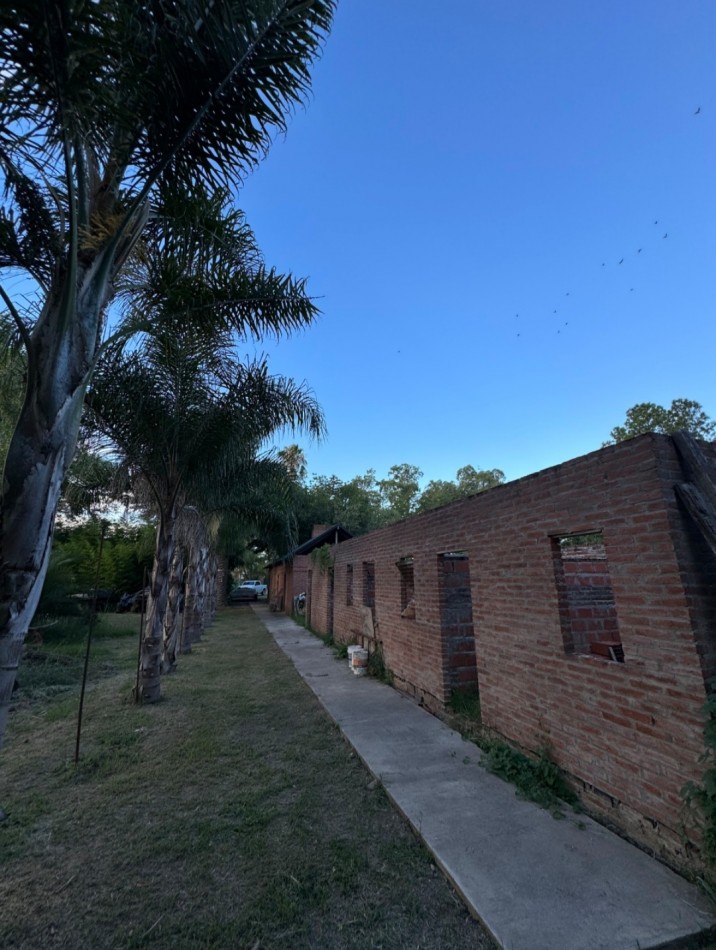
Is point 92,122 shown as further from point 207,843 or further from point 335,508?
point 335,508

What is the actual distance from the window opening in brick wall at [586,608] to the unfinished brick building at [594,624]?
15mm

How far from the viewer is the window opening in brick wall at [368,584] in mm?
9227

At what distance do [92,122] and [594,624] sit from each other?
19.1ft

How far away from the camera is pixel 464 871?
8.20 ft

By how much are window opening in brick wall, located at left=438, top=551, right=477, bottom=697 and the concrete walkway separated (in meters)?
1.14

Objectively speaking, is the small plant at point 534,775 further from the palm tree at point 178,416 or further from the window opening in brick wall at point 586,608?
the palm tree at point 178,416

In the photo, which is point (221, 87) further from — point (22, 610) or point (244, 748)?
point (244, 748)

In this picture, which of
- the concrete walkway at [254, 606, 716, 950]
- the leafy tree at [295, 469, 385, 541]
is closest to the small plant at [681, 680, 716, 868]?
the concrete walkway at [254, 606, 716, 950]

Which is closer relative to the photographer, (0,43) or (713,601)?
(0,43)

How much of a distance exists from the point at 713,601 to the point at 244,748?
14.9 ft

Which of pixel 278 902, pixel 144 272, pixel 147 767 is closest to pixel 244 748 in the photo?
pixel 147 767

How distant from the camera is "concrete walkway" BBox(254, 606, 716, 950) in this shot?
205 centimetres

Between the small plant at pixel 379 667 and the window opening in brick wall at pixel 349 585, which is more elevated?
the window opening in brick wall at pixel 349 585

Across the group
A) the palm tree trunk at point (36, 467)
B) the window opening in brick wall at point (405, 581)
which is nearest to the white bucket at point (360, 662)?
the window opening in brick wall at point (405, 581)
